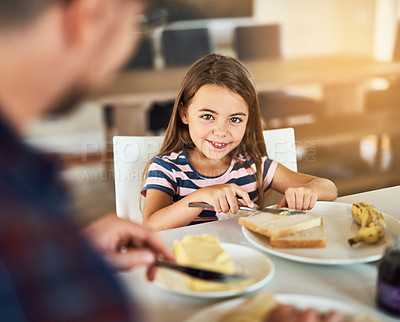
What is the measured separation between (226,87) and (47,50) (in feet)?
3.46

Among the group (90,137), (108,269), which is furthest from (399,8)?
(108,269)

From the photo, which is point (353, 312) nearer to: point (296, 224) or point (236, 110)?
point (296, 224)

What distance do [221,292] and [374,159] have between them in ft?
10.8

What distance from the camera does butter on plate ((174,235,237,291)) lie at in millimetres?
681

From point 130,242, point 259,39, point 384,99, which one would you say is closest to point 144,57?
point 259,39

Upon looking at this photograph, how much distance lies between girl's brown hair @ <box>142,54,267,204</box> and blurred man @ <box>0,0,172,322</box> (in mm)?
1009

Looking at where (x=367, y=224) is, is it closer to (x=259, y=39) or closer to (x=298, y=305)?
(x=298, y=305)

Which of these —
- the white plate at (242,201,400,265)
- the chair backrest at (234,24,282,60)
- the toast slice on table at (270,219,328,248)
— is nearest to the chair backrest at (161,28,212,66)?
the chair backrest at (234,24,282,60)

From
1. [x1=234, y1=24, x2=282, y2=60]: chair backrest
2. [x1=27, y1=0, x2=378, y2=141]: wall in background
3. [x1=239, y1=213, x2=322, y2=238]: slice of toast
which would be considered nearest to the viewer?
[x1=239, y1=213, x2=322, y2=238]: slice of toast

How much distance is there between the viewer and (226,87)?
1334mm

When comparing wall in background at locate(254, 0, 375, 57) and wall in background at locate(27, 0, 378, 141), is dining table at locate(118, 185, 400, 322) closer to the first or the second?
wall in background at locate(27, 0, 378, 141)

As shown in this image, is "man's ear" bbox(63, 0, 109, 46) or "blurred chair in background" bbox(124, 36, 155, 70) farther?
"blurred chair in background" bbox(124, 36, 155, 70)

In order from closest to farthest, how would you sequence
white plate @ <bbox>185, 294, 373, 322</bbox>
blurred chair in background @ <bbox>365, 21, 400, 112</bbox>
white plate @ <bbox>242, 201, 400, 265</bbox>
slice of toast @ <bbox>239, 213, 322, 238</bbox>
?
1. white plate @ <bbox>185, 294, 373, 322</bbox>
2. white plate @ <bbox>242, 201, 400, 265</bbox>
3. slice of toast @ <bbox>239, 213, 322, 238</bbox>
4. blurred chair in background @ <bbox>365, 21, 400, 112</bbox>

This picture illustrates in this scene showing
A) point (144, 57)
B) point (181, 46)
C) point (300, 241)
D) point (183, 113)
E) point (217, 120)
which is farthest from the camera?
point (144, 57)
